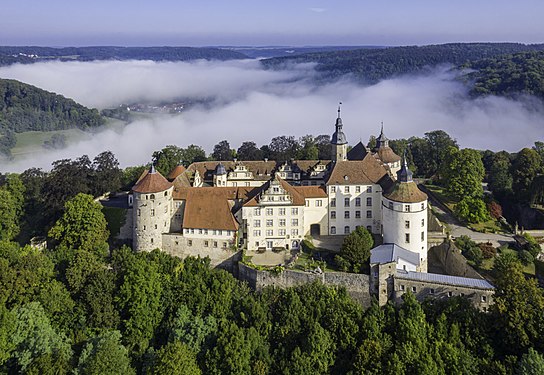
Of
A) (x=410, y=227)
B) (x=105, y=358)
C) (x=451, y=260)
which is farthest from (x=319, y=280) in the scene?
Result: (x=105, y=358)

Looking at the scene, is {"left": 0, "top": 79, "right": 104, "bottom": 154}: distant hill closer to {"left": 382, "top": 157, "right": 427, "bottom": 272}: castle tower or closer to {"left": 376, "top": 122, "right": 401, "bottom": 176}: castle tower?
{"left": 376, "top": 122, "right": 401, "bottom": 176}: castle tower

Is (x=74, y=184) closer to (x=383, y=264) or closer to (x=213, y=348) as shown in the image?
(x=213, y=348)

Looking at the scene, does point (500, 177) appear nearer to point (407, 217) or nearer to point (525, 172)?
point (525, 172)

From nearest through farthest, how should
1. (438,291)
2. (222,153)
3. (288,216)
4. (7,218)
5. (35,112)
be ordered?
(438,291), (288,216), (7,218), (222,153), (35,112)

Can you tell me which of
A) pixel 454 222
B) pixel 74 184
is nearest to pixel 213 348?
pixel 74 184

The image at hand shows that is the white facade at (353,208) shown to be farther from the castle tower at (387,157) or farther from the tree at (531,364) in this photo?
the tree at (531,364)

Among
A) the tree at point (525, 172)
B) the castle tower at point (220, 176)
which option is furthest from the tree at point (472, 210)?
the castle tower at point (220, 176)
